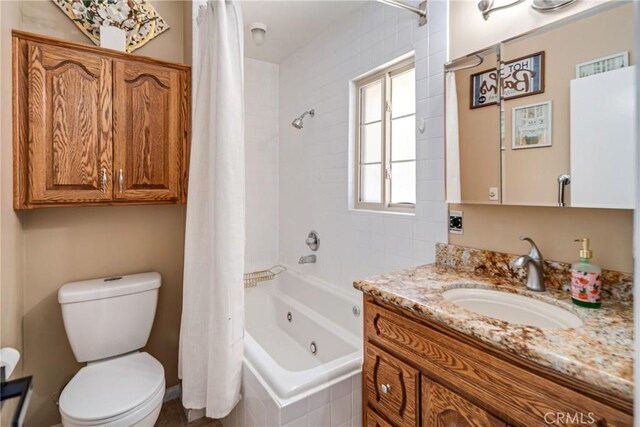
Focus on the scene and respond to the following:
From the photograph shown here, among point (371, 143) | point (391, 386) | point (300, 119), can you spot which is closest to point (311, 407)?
point (391, 386)

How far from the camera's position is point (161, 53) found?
2.01 metres

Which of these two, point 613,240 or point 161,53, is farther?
point 161,53

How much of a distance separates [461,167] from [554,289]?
2.01 ft

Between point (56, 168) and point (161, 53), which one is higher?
point (161, 53)

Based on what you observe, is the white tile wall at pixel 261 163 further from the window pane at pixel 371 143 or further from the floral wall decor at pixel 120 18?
the window pane at pixel 371 143

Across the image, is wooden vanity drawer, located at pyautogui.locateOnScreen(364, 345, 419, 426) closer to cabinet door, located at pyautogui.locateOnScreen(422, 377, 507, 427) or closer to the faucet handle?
cabinet door, located at pyautogui.locateOnScreen(422, 377, 507, 427)

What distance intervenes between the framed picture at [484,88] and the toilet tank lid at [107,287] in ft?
6.42

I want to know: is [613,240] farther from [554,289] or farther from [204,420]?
[204,420]

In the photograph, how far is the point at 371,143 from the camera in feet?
7.19

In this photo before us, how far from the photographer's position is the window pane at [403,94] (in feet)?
6.25

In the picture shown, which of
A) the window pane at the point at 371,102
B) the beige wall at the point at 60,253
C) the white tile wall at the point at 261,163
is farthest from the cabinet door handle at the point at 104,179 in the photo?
the window pane at the point at 371,102

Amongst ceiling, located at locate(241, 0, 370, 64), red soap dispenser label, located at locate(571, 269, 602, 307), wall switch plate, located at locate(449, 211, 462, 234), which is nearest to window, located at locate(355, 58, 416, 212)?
wall switch plate, located at locate(449, 211, 462, 234)

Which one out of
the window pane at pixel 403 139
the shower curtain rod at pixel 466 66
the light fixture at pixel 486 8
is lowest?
the window pane at pixel 403 139

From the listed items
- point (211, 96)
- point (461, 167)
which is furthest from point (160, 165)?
point (461, 167)
